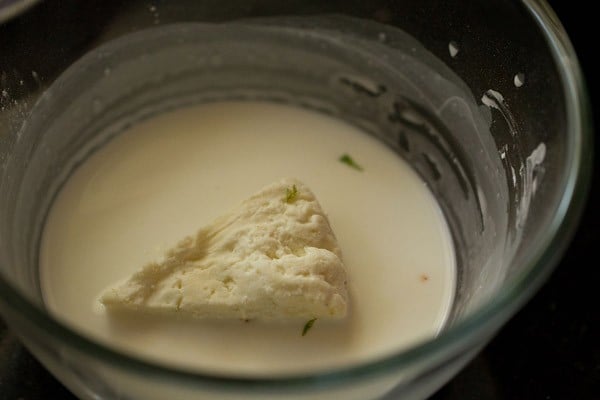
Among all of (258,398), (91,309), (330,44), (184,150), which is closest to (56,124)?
(184,150)

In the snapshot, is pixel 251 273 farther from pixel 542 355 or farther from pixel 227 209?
pixel 542 355

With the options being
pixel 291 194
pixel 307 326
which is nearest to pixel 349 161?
pixel 291 194

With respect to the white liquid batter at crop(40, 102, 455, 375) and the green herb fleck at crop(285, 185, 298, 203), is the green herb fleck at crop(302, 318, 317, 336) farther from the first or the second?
the green herb fleck at crop(285, 185, 298, 203)

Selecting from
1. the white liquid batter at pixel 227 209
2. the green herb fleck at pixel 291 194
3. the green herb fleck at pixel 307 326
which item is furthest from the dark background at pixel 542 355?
the green herb fleck at pixel 291 194

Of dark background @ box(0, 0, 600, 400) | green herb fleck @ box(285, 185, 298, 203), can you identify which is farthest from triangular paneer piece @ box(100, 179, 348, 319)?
dark background @ box(0, 0, 600, 400)

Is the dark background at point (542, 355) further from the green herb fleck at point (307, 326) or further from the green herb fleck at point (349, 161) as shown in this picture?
the green herb fleck at point (349, 161)

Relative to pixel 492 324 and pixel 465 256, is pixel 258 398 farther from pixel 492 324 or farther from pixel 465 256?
pixel 465 256
